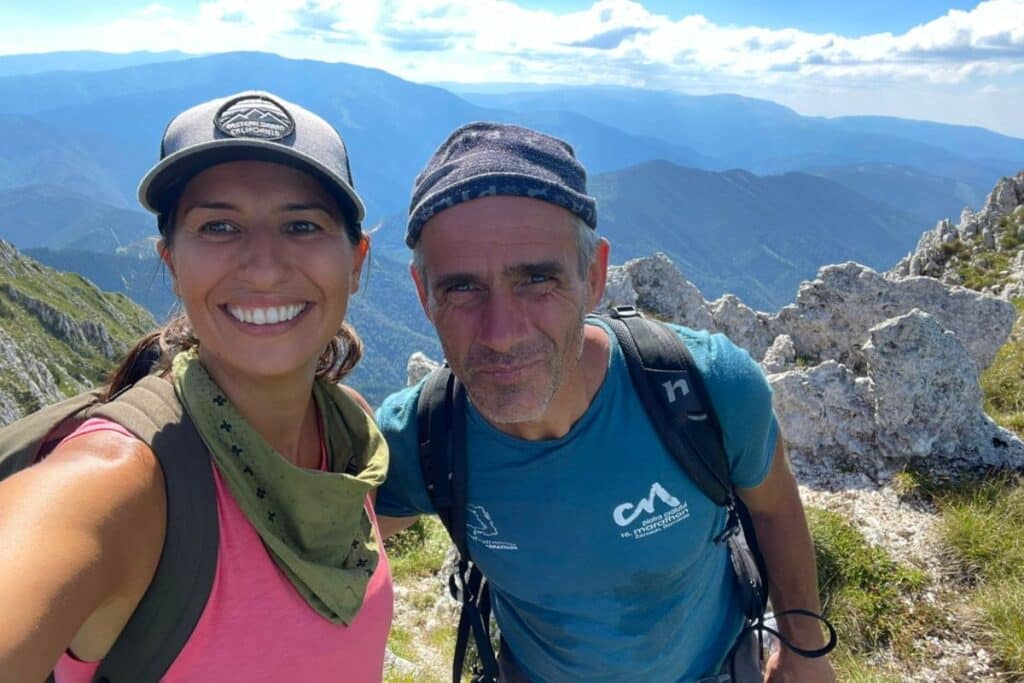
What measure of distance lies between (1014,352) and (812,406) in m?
7.96

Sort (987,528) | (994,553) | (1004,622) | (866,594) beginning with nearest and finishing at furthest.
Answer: (1004,622) → (866,594) → (994,553) → (987,528)

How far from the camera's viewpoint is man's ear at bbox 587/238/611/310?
3.62 m

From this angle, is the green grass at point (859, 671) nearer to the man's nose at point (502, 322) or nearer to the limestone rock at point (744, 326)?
the man's nose at point (502, 322)

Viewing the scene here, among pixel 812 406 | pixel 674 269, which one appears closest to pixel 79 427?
pixel 812 406

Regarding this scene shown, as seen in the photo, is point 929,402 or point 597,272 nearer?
point 597,272

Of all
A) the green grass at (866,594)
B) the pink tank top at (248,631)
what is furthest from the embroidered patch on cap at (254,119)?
the green grass at (866,594)

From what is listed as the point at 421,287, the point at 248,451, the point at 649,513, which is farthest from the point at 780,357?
the point at 248,451

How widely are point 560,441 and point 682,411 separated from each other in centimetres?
68

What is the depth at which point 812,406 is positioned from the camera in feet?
29.9

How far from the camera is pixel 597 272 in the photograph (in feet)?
12.1

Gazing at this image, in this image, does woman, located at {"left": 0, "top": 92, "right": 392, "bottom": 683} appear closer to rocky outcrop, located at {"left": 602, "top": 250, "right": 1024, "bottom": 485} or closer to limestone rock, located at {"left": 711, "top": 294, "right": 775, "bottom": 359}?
rocky outcrop, located at {"left": 602, "top": 250, "right": 1024, "bottom": 485}

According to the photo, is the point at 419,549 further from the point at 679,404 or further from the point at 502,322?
the point at 502,322

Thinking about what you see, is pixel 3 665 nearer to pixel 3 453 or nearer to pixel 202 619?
pixel 202 619

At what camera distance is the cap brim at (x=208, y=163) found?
2725mm
